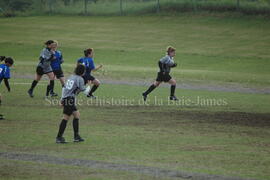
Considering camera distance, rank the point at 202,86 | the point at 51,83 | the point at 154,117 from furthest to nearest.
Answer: the point at 202,86
the point at 51,83
the point at 154,117

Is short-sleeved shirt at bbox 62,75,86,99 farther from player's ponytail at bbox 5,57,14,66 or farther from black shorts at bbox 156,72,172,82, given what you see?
black shorts at bbox 156,72,172,82

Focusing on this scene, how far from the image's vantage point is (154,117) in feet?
62.0

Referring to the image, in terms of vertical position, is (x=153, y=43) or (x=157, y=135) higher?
(x=153, y=43)

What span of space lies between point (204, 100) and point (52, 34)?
34.2 m

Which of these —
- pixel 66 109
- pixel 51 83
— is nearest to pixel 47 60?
pixel 51 83

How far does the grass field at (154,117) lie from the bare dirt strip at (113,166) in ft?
0.74

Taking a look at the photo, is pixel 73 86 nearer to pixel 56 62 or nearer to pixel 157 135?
pixel 157 135

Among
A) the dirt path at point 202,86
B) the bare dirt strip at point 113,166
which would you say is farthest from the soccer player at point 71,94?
the dirt path at point 202,86

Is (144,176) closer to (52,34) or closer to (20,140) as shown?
(20,140)

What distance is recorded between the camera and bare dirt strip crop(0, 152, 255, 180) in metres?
11.4

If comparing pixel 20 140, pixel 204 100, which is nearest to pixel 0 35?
pixel 204 100

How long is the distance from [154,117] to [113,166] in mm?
6814

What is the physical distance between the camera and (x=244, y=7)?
55781mm

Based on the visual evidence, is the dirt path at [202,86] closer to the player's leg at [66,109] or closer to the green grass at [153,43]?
the green grass at [153,43]
